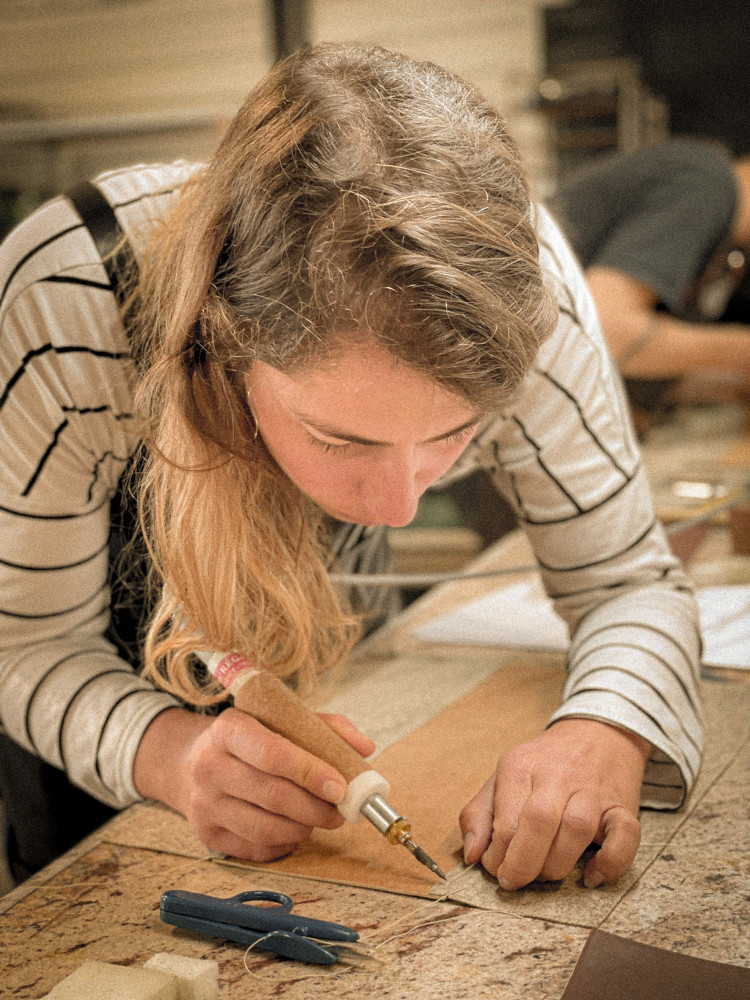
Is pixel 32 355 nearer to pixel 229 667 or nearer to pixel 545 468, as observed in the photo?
pixel 229 667

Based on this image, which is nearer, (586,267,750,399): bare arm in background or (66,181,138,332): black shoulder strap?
(66,181,138,332): black shoulder strap

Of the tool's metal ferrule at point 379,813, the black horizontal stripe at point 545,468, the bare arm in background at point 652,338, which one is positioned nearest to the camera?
the tool's metal ferrule at point 379,813

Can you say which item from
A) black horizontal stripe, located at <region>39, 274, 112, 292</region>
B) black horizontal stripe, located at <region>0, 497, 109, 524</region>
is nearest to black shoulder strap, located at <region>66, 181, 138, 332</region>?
black horizontal stripe, located at <region>39, 274, 112, 292</region>

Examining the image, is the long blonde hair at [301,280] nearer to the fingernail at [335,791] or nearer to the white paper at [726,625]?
the fingernail at [335,791]

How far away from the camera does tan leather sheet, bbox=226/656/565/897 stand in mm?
616

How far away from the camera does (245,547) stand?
2.13 feet

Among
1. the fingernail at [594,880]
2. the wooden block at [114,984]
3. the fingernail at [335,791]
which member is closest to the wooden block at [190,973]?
the wooden block at [114,984]

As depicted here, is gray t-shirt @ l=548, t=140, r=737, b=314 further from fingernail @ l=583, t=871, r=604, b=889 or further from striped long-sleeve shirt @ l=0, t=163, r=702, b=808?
fingernail @ l=583, t=871, r=604, b=889

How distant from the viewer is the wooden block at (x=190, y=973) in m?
0.48

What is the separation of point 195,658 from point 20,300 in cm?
28

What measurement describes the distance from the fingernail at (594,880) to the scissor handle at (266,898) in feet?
0.57

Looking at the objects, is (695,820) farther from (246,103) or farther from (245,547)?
(246,103)

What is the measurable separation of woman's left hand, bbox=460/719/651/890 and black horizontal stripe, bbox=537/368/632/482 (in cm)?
22

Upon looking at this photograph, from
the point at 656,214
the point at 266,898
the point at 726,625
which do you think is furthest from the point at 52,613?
the point at 656,214
